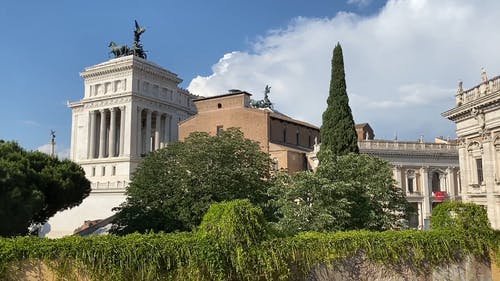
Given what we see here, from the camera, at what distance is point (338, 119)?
1401 inches

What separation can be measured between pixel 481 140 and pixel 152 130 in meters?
63.5

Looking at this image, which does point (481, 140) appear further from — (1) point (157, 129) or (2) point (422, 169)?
(1) point (157, 129)

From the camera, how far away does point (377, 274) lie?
1820 centimetres

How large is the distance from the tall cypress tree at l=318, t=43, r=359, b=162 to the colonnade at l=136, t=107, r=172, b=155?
53005mm

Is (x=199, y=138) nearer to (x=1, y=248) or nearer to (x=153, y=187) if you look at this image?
(x=153, y=187)

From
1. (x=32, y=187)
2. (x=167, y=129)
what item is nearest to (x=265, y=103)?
(x=167, y=129)

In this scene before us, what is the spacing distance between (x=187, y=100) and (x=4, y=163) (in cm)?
6474

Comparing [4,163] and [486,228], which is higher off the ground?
[4,163]

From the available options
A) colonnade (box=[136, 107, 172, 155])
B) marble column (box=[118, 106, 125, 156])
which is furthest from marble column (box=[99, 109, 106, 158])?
colonnade (box=[136, 107, 172, 155])

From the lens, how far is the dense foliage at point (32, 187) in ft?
96.3

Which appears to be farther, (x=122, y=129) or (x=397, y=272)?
(x=122, y=129)

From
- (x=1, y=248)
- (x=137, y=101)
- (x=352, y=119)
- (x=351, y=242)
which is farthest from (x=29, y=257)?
(x=137, y=101)

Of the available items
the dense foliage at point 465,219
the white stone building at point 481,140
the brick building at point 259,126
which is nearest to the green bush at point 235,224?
the dense foliage at point 465,219

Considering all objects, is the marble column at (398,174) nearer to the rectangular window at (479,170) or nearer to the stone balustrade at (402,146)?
the stone balustrade at (402,146)
